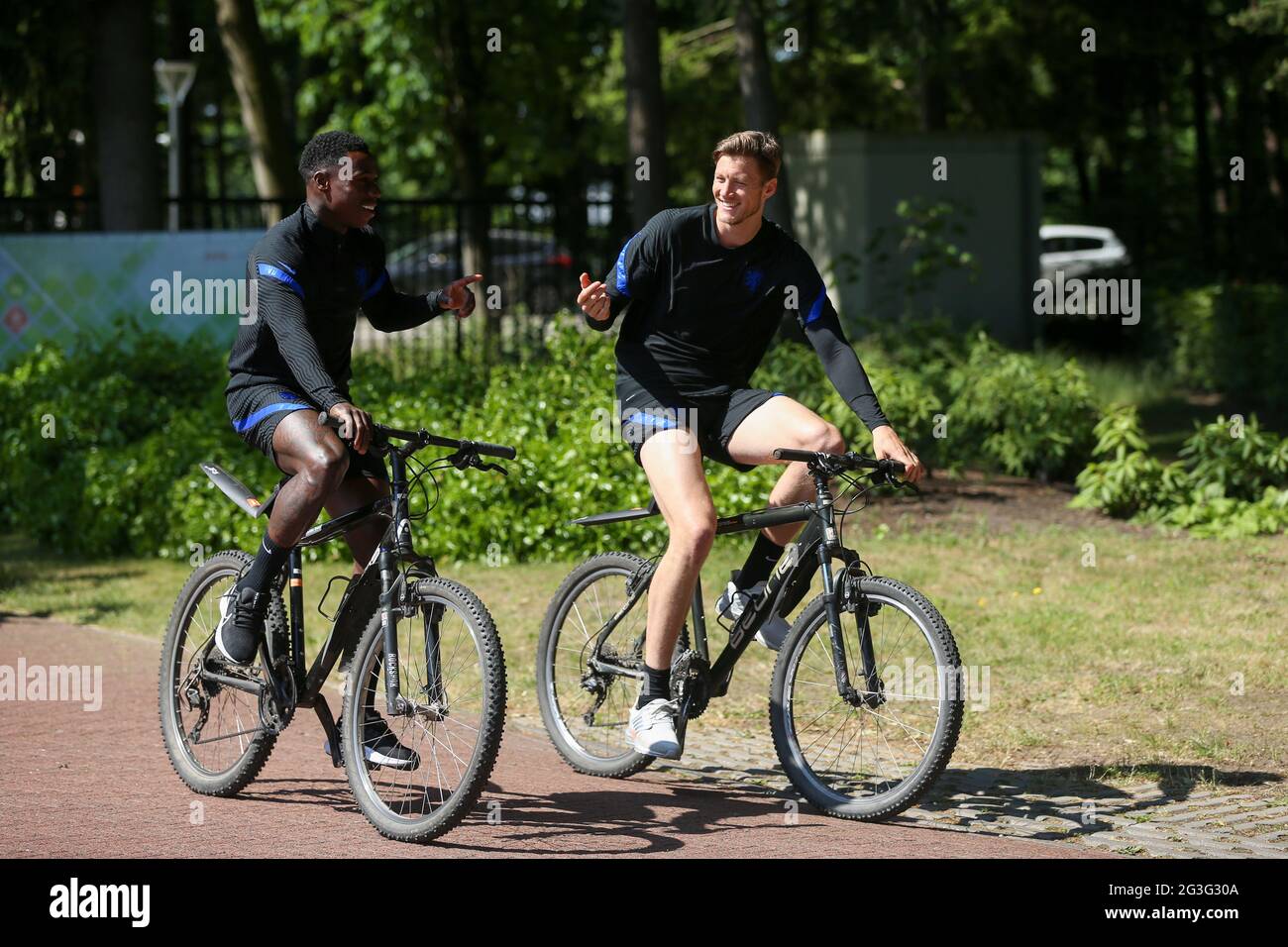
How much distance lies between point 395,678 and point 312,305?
47.1 inches

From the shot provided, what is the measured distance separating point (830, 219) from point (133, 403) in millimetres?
9033

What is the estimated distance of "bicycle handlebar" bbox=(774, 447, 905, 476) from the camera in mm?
5099

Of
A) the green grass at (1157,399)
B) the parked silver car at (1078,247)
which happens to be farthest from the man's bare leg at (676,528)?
the parked silver car at (1078,247)

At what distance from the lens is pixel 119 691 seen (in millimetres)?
7133

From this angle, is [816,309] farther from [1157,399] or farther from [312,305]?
[1157,399]

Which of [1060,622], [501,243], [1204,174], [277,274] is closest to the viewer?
[277,274]

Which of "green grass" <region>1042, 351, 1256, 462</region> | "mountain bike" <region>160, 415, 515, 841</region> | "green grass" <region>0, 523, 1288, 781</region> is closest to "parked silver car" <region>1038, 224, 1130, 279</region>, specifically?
"green grass" <region>1042, 351, 1256, 462</region>

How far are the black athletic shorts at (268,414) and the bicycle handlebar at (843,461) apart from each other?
4.13 feet

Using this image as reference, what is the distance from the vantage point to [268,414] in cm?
522

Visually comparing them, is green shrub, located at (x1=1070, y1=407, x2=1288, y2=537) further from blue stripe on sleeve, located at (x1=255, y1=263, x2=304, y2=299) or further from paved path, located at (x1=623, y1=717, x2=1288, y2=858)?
blue stripe on sleeve, located at (x1=255, y1=263, x2=304, y2=299)

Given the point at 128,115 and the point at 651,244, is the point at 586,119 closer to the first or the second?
the point at 128,115

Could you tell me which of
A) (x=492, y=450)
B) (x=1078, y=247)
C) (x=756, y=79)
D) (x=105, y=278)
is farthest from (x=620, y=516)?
(x=1078, y=247)

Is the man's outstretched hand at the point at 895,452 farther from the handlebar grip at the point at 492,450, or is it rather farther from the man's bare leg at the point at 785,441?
the handlebar grip at the point at 492,450

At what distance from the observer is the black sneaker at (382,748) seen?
16.3ft
